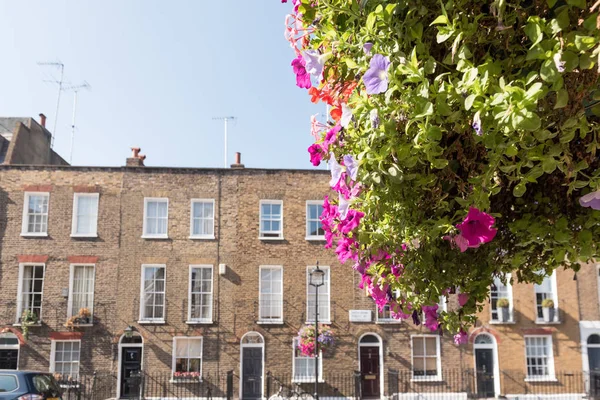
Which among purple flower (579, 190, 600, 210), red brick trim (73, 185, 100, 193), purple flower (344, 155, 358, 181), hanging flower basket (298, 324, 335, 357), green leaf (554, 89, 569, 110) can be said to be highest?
red brick trim (73, 185, 100, 193)

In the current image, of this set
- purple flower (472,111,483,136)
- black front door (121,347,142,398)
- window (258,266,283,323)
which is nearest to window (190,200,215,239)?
window (258,266,283,323)

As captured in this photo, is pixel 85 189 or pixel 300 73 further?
pixel 85 189

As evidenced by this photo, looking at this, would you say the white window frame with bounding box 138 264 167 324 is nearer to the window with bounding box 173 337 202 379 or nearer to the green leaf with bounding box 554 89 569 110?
the window with bounding box 173 337 202 379

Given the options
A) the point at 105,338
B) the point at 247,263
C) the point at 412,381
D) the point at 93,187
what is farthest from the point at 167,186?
the point at 412,381

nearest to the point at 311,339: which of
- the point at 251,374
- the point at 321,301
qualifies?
the point at 321,301

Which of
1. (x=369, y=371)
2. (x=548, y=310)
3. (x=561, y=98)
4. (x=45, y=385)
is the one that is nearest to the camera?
(x=561, y=98)

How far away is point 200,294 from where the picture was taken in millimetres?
21438

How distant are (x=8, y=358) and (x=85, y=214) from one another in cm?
608

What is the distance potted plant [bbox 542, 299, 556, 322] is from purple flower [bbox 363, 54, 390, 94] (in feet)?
74.2

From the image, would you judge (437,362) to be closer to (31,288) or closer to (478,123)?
(31,288)

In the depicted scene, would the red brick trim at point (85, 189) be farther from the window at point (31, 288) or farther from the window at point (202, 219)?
the window at point (202, 219)

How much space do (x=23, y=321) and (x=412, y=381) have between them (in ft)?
49.6

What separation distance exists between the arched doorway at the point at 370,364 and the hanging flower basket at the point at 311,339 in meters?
1.41

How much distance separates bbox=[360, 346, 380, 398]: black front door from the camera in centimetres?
2125
